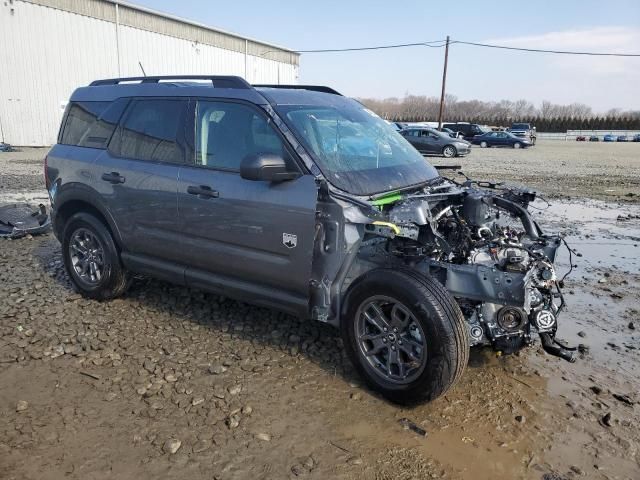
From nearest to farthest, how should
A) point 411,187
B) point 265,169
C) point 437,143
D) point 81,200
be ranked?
1. point 265,169
2. point 411,187
3. point 81,200
4. point 437,143

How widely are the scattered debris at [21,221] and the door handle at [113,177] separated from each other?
142 inches

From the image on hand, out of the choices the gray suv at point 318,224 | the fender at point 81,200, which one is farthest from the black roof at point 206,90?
the fender at point 81,200

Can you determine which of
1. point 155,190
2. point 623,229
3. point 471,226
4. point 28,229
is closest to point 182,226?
point 155,190

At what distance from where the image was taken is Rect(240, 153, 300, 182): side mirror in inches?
135

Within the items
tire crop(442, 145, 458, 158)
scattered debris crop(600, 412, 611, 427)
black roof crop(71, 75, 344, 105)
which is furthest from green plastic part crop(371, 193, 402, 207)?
tire crop(442, 145, 458, 158)

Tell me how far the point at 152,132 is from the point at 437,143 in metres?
25.6

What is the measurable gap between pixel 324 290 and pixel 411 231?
28.2 inches

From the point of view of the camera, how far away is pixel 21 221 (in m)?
7.59

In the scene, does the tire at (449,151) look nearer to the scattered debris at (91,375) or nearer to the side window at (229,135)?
the side window at (229,135)

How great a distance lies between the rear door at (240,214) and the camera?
355 cm

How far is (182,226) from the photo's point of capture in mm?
4164

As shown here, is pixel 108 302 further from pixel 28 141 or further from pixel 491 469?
pixel 28 141

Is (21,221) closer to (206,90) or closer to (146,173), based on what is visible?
(146,173)

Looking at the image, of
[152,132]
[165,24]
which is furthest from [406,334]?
[165,24]
